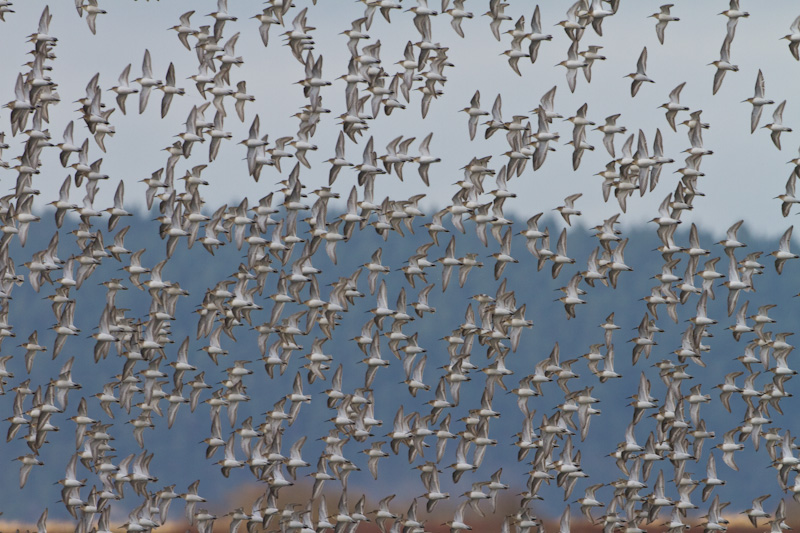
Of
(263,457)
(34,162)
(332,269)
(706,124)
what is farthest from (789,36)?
(332,269)

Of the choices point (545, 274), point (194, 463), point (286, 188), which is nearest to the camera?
point (286, 188)

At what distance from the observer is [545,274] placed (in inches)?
1805

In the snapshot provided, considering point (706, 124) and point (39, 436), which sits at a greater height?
point (706, 124)

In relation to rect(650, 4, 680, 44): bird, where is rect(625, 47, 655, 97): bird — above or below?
below

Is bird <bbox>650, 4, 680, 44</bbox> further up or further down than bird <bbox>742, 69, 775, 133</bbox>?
further up

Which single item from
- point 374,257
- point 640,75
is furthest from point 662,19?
point 374,257

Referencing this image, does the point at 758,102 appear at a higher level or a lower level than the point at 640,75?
lower

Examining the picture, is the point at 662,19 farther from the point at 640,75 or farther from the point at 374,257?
the point at 374,257

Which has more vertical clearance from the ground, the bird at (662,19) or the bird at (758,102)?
the bird at (662,19)

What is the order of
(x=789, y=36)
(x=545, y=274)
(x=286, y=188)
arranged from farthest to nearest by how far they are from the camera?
(x=545, y=274) < (x=286, y=188) < (x=789, y=36)

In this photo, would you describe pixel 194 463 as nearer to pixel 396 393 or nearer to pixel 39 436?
pixel 396 393

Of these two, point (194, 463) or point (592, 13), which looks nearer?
point (592, 13)

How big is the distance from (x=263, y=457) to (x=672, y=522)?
30.7 feet

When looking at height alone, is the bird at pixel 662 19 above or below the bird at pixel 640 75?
above
